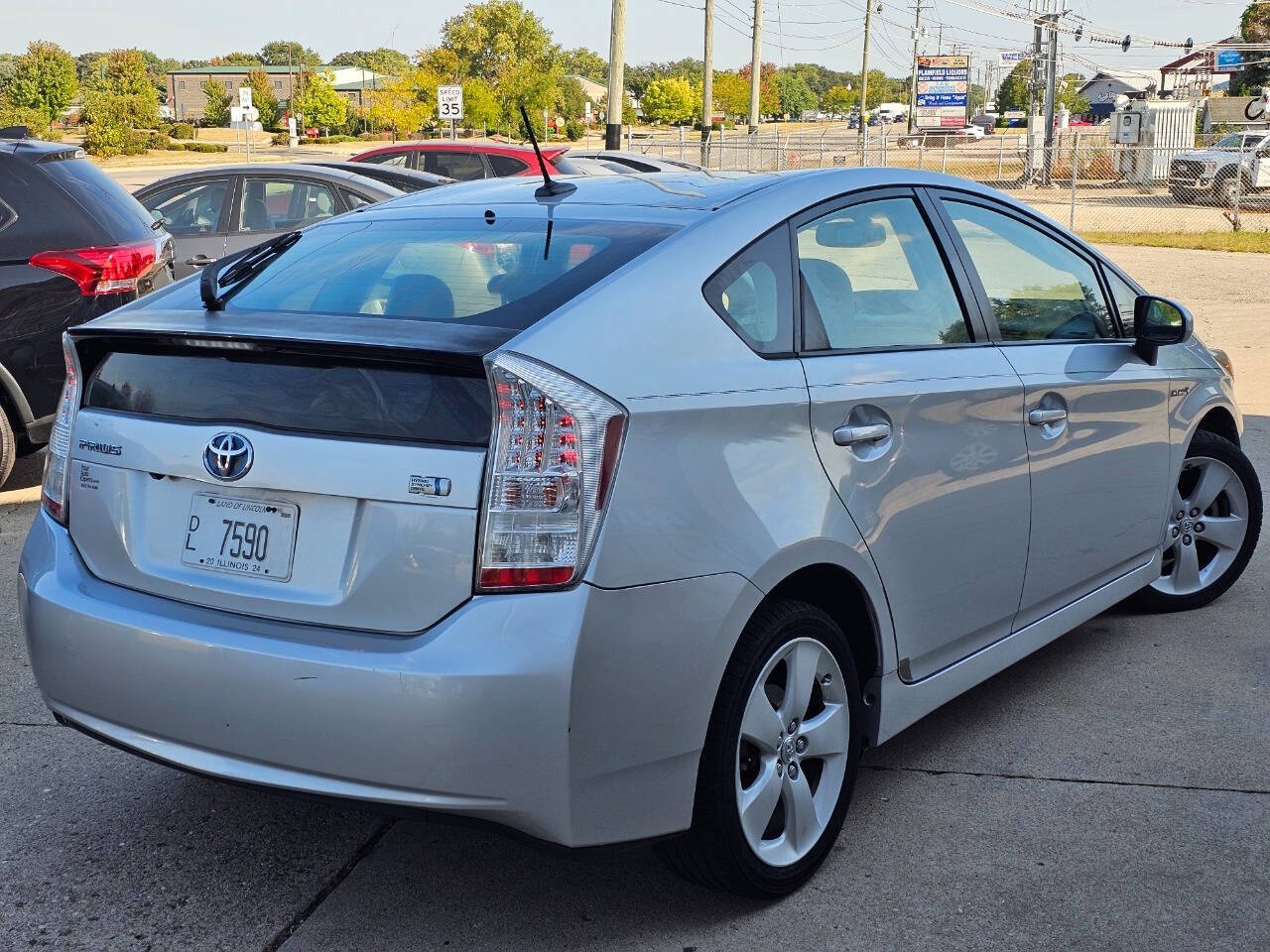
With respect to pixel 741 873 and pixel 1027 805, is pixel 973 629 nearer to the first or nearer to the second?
pixel 1027 805

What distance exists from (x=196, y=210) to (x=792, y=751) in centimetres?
970

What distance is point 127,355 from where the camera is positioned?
10.4ft

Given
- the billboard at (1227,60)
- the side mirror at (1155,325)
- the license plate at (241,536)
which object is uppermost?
the billboard at (1227,60)

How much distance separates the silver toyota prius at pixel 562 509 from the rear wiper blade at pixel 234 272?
0.04 ft

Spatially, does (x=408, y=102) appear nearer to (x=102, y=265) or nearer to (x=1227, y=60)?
(x=1227, y=60)

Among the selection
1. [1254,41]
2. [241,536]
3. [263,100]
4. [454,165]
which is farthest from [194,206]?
[263,100]

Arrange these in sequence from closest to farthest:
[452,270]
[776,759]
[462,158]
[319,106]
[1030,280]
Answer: [776,759], [452,270], [1030,280], [462,158], [319,106]

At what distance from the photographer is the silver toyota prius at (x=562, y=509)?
2.64 m

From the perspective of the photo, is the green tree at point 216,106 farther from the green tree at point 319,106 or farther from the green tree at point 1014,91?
the green tree at point 1014,91

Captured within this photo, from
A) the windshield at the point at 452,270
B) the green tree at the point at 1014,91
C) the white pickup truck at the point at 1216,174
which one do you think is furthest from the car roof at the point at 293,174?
the green tree at the point at 1014,91

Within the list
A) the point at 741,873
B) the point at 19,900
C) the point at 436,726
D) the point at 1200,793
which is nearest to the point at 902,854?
the point at 741,873

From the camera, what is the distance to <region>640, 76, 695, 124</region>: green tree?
112500 mm

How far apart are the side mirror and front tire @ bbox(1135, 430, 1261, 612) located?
0.68m

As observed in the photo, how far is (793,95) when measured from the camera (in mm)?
170000
